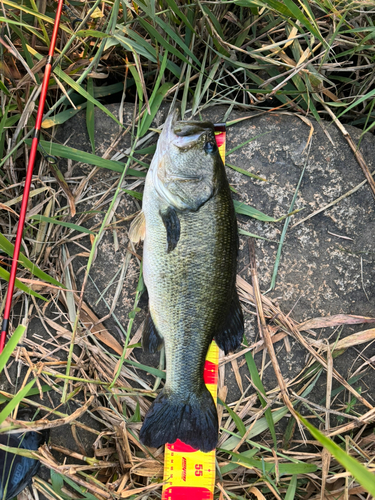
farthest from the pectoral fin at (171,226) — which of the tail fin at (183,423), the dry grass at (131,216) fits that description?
the tail fin at (183,423)

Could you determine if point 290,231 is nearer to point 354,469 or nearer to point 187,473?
point 354,469

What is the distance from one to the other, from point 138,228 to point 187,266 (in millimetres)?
469

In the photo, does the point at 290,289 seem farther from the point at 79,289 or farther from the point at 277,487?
the point at 79,289

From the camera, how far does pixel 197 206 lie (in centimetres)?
229

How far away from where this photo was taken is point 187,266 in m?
2.29

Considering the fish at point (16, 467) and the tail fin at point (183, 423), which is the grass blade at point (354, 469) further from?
the fish at point (16, 467)

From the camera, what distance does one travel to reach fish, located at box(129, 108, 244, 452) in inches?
90.2

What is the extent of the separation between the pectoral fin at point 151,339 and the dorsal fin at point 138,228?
1.75 ft

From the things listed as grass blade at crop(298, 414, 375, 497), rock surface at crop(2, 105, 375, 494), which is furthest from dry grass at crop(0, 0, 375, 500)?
grass blade at crop(298, 414, 375, 497)

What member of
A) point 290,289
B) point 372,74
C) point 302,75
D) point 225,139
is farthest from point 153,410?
point 372,74

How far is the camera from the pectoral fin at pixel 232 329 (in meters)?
2.46

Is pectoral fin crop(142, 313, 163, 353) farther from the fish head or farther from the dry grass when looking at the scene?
the fish head

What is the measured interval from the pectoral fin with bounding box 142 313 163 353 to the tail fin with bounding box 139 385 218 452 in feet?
1.06

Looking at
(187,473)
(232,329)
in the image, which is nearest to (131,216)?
(232,329)
